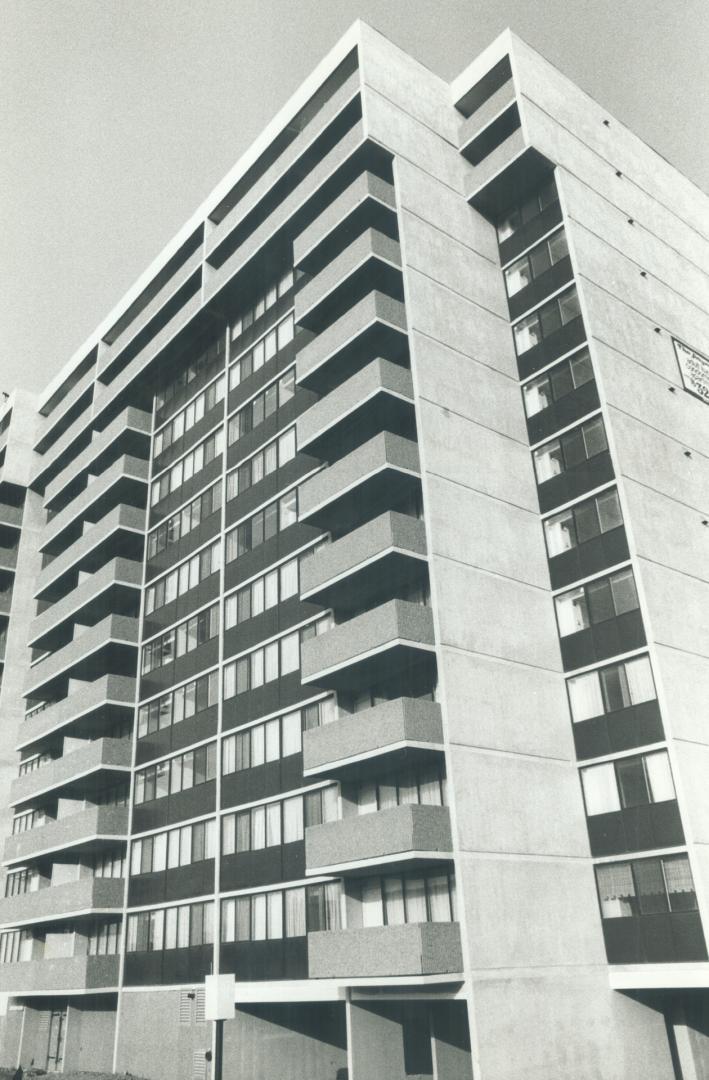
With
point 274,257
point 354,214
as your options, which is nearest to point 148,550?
point 274,257

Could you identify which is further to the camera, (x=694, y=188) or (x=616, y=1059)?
(x=694, y=188)

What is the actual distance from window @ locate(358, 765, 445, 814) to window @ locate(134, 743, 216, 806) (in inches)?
365

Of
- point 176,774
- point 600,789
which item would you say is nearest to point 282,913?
point 176,774

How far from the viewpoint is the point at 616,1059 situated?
2622 centimetres

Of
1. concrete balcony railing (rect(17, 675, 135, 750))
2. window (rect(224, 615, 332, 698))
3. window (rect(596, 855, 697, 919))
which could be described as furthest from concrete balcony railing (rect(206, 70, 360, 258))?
window (rect(596, 855, 697, 919))

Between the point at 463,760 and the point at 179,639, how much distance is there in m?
19.2

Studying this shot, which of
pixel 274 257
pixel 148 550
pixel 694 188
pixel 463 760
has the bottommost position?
pixel 463 760

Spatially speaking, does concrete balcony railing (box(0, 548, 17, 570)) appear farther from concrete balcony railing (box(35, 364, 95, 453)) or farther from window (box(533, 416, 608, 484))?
window (box(533, 416, 608, 484))

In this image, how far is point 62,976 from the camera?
39531 millimetres

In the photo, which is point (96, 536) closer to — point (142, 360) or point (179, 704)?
point (142, 360)

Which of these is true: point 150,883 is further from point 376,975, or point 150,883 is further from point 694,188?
point 694,188

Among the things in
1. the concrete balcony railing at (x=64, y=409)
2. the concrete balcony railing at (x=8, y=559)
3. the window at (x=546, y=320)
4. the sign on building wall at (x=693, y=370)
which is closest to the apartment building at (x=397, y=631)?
the window at (x=546, y=320)

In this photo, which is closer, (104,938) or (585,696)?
(585,696)

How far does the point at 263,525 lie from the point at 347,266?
11402mm
